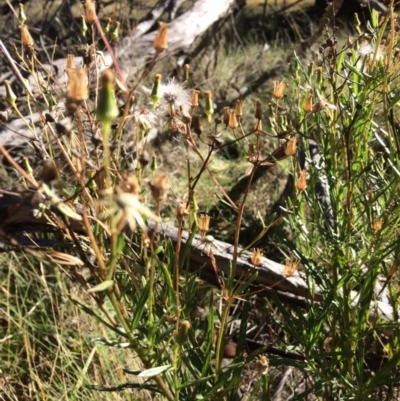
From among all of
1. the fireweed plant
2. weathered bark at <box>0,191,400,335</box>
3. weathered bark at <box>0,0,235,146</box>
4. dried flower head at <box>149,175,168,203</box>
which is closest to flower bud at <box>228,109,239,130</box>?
the fireweed plant

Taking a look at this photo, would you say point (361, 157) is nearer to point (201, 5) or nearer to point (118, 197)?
point (118, 197)

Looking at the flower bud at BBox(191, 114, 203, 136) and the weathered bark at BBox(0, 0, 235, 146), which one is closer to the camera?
the flower bud at BBox(191, 114, 203, 136)

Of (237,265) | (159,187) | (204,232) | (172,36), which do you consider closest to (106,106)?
(159,187)

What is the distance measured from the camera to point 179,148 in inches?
132

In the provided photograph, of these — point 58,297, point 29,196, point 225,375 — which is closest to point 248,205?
point 58,297

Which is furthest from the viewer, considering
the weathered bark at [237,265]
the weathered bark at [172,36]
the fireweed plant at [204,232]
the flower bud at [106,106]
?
the weathered bark at [172,36]

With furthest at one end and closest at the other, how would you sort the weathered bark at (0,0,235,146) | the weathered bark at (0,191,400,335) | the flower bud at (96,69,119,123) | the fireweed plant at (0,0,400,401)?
the weathered bark at (0,0,235,146)
the weathered bark at (0,191,400,335)
the fireweed plant at (0,0,400,401)
the flower bud at (96,69,119,123)

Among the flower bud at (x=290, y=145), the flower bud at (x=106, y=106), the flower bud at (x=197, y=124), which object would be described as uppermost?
the flower bud at (x=106, y=106)

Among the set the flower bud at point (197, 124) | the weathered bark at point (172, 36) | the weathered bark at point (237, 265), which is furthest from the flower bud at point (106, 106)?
the weathered bark at point (172, 36)

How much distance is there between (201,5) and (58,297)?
1.89 meters

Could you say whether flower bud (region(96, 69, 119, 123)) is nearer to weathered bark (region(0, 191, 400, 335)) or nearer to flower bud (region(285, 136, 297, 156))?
flower bud (region(285, 136, 297, 156))

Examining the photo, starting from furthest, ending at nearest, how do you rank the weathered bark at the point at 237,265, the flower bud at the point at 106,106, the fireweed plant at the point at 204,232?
the weathered bark at the point at 237,265 < the fireweed plant at the point at 204,232 < the flower bud at the point at 106,106

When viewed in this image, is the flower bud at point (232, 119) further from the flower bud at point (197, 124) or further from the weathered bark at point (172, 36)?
the weathered bark at point (172, 36)

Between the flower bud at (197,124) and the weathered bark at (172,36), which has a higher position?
the flower bud at (197,124)
